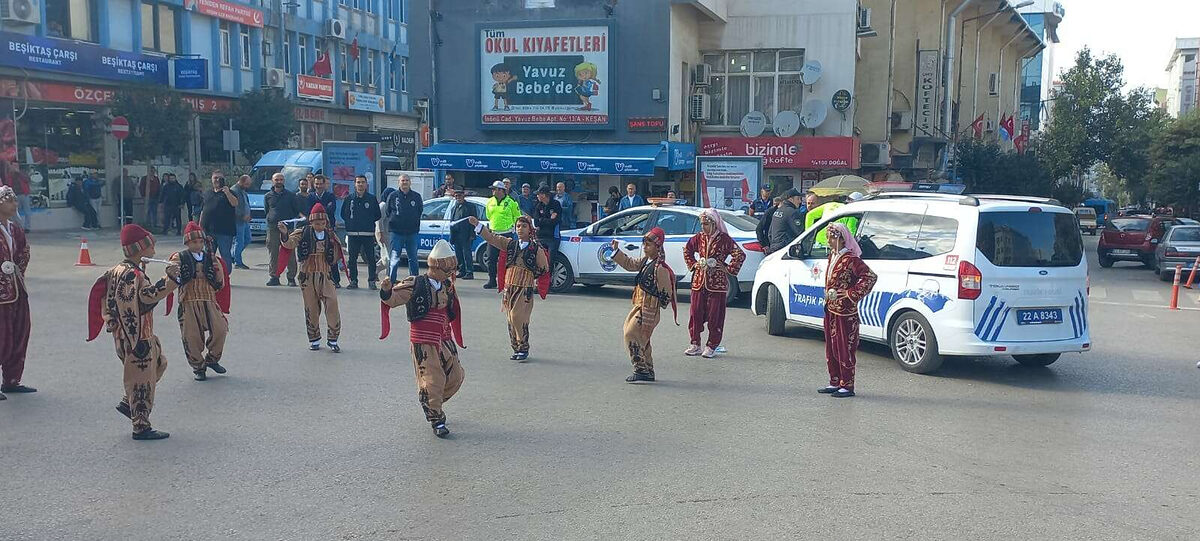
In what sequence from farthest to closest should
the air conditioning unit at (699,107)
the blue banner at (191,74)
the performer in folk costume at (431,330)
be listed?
1. the blue banner at (191,74)
2. the air conditioning unit at (699,107)
3. the performer in folk costume at (431,330)

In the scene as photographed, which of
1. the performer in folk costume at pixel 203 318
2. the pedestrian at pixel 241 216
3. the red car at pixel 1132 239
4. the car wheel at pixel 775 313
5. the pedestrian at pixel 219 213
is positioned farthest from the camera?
the red car at pixel 1132 239

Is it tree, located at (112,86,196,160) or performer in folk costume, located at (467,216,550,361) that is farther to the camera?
tree, located at (112,86,196,160)

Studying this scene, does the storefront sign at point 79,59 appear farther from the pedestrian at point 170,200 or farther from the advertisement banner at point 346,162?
the advertisement banner at point 346,162

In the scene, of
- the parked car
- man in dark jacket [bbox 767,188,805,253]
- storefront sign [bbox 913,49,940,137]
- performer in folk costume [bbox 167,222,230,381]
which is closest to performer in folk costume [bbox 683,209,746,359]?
man in dark jacket [bbox 767,188,805,253]

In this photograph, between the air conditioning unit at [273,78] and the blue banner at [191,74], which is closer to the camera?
the blue banner at [191,74]

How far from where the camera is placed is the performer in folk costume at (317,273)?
10.3 meters

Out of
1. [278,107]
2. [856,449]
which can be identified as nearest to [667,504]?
[856,449]

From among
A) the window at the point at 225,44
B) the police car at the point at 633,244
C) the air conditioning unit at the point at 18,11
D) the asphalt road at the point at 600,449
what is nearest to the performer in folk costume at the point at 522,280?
the asphalt road at the point at 600,449

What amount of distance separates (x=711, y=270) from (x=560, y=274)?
228 inches

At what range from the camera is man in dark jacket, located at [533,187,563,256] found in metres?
16.0

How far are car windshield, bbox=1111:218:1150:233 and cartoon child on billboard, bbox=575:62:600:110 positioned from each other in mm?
13851

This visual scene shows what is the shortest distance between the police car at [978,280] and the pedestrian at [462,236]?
28.6 ft

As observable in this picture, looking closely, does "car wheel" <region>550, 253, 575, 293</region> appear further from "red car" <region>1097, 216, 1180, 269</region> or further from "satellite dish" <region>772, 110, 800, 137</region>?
"red car" <region>1097, 216, 1180, 269</region>

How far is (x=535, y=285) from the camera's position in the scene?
10.3 meters
